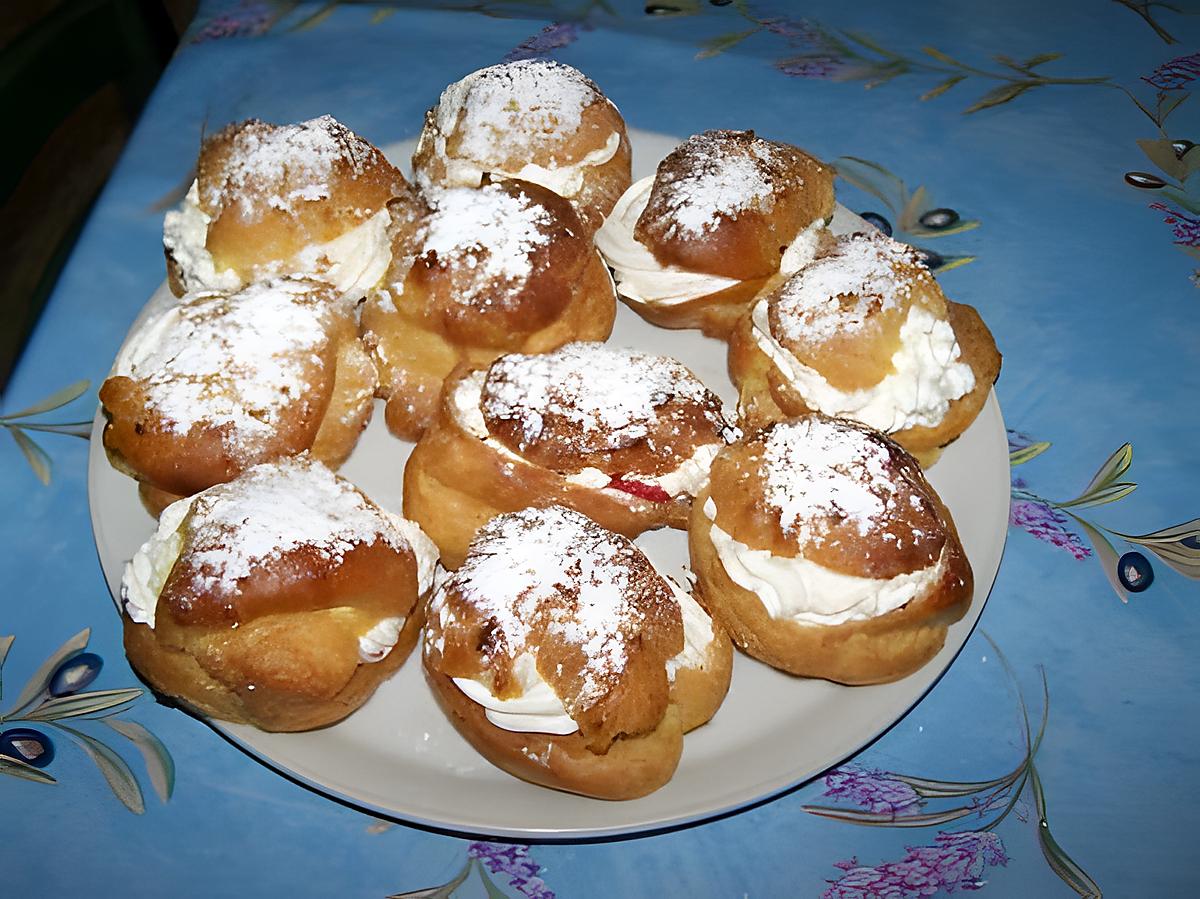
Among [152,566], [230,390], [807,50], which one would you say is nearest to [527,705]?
[152,566]

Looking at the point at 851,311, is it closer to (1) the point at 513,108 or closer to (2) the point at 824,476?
(2) the point at 824,476

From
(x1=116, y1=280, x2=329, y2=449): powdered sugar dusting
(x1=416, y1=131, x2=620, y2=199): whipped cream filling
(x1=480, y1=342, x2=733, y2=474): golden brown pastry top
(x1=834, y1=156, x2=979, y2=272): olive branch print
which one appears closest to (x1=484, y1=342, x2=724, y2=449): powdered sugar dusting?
(x1=480, y1=342, x2=733, y2=474): golden brown pastry top

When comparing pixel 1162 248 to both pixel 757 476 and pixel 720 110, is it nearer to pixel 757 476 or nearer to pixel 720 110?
pixel 720 110

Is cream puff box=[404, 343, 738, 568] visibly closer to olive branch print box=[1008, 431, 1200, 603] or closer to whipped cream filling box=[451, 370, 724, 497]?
whipped cream filling box=[451, 370, 724, 497]

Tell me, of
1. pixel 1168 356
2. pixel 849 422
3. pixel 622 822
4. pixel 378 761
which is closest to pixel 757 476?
pixel 849 422

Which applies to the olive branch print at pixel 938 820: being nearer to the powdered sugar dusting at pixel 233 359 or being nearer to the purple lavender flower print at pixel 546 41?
the powdered sugar dusting at pixel 233 359

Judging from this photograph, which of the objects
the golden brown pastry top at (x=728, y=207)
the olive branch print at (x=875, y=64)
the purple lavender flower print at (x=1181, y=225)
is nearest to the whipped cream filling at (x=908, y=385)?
the golden brown pastry top at (x=728, y=207)
